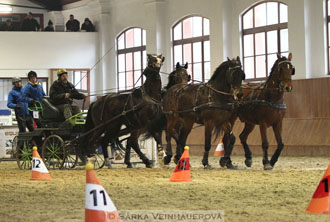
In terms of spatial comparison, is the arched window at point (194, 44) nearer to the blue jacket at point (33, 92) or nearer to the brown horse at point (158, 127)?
the brown horse at point (158, 127)

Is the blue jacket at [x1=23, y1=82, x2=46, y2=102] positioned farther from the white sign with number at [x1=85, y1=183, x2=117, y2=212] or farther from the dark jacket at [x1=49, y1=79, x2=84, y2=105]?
the white sign with number at [x1=85, y1=183, x2=117, y2=212]

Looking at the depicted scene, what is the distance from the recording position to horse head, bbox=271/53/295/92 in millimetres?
12289

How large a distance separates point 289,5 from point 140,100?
25.2 ft

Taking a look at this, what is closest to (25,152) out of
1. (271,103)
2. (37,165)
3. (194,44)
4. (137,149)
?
(137,149)

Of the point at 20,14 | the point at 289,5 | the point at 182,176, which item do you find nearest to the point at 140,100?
the point at 182,176

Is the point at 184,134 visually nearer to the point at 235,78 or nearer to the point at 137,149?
the point at 137,149

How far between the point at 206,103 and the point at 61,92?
10.5ft

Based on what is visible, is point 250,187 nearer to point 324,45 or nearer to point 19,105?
point 19,105

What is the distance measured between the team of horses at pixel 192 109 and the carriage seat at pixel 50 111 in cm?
66

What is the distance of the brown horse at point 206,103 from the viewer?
1288 cm

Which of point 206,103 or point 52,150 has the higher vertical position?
point 206,103

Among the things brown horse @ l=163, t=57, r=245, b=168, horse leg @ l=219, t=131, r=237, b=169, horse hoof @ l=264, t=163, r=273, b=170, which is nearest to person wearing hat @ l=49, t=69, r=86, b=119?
brown horse @ l=163, t=57, r=245, b=168

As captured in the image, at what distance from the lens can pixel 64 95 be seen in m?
14.1

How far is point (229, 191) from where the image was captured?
9.04 meters
